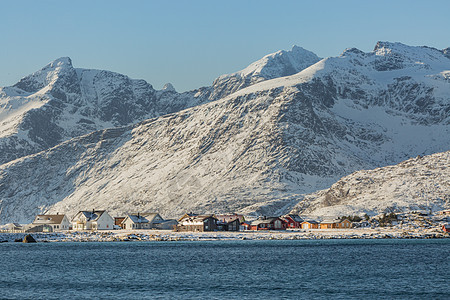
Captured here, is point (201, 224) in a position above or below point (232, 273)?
above

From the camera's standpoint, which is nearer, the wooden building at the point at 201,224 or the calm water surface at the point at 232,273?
the calm water surface at the point at 232,273

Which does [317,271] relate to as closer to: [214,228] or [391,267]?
[391,267]

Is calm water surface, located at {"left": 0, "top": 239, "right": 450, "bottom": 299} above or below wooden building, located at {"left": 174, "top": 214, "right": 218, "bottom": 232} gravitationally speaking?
below

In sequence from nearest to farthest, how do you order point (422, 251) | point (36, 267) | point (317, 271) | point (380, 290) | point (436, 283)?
1. point (380, 290)
2. point (436, 283)
3. point (317, 271)
4. point (36, 267)
5. point (422, 251)

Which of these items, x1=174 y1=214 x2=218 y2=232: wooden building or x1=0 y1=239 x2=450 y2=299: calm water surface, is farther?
x1=174 y1=214 x2=218 y2=232: wooden building

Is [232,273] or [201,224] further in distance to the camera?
[201,224]

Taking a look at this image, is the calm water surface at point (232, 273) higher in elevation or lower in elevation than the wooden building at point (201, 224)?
lower

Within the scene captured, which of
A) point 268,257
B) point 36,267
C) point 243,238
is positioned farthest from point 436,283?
point 243,238

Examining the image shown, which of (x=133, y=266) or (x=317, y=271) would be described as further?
(x=133, y=266)
